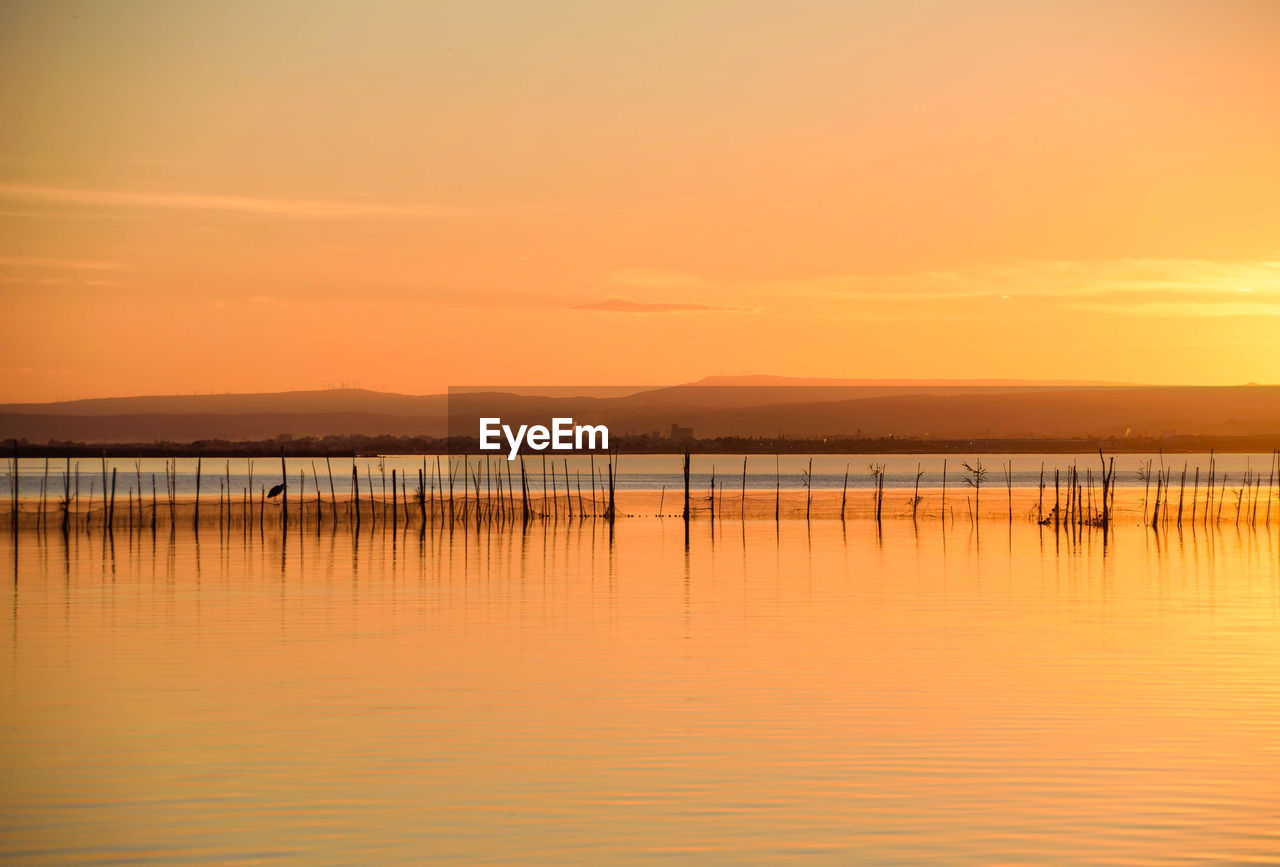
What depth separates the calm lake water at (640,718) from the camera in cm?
917

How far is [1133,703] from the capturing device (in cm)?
1399

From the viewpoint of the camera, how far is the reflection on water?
363 inches

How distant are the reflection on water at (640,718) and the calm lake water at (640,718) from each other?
0.16 ft

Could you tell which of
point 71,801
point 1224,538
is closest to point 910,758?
point 71,801

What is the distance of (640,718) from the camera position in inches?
514

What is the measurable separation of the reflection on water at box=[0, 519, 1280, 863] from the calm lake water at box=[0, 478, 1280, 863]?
0.05m

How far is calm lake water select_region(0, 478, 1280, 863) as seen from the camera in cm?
917

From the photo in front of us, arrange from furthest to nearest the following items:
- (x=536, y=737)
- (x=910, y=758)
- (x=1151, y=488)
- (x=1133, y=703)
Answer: (x=1151, y=488), (x=1133, y=703), (x=536, y=737), (x=910, y=758)

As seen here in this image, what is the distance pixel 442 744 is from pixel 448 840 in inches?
120

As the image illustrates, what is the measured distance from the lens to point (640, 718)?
13055 mm

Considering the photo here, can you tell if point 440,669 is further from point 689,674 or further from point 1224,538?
point 1224,538

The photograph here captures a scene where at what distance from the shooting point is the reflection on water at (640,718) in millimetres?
9211

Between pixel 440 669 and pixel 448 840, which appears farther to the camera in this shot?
pixel 440 669

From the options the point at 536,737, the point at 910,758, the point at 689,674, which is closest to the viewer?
the point at 910,758
